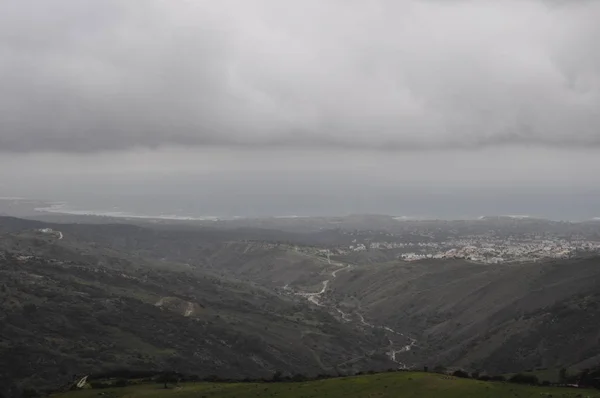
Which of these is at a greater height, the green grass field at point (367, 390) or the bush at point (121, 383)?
the green grass field at point (367, 390)

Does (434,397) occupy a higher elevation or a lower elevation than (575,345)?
higher

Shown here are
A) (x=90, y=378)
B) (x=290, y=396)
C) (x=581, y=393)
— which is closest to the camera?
(x=581, y=393)

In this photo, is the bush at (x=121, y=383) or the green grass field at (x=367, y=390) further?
the bush at (x=121, y=383)

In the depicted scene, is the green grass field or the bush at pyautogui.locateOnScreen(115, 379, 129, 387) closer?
the green grass field

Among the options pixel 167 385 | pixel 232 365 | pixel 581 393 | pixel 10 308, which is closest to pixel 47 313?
pixel 10 308

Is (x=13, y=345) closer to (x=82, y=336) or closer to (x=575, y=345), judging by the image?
(x=82, y=336)

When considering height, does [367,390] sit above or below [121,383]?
above

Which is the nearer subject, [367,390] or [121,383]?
[367,390]

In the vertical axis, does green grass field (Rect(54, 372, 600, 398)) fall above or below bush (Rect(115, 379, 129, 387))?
above
